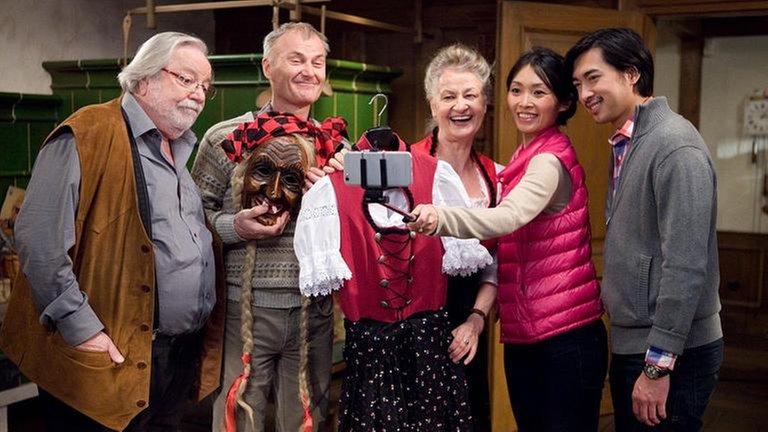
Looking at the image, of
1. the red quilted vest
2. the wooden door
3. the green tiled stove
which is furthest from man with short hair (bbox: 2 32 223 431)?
the wooden door

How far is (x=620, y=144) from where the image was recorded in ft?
6.41

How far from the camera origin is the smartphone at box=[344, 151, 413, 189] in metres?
1.54

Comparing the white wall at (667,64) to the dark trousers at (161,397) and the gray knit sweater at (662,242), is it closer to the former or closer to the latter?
the gray knit sweater at (662,242)

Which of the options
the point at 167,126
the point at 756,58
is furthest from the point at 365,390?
the point at 756,58

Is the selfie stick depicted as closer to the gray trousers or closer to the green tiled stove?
the gray trousers

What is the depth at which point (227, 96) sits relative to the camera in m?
3.77

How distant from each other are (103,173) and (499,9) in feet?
6.89

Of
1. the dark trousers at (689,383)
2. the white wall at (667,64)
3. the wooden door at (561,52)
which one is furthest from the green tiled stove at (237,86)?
the white wall at (667,64)

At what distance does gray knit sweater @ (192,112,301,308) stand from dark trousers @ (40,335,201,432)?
0.66 ft

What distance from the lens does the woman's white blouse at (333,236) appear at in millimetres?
1938

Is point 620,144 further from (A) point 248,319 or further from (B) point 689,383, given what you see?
(A) point 248,319

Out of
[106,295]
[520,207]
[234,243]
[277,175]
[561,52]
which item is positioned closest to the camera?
[520,207]

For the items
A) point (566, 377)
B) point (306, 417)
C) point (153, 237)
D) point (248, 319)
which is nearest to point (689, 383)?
point (566, 377)

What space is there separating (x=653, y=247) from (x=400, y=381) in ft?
2.19
